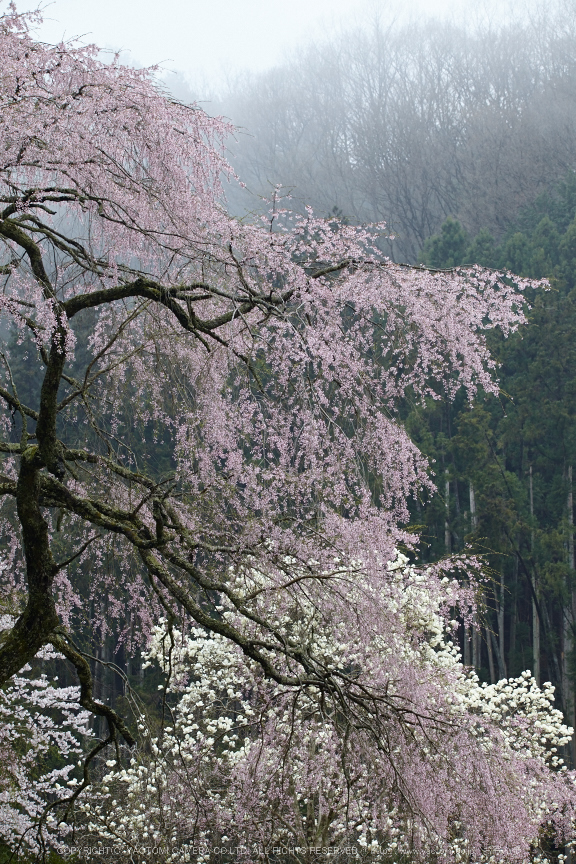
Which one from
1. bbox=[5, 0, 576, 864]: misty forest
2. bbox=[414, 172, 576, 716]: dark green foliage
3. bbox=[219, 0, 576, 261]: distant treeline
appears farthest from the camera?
bbox=[219, 0, 576, 261]: distant treeline

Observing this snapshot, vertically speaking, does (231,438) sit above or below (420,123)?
below

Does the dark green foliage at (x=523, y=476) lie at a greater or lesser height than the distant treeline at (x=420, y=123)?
lesser

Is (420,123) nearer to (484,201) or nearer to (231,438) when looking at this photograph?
(484,201)

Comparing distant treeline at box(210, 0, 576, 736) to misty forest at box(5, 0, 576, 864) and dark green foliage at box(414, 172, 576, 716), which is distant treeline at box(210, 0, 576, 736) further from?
misty forest at box(5, 0, 576, 864)

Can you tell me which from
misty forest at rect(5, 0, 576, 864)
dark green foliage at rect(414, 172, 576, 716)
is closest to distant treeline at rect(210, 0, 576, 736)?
dark green foliage at rect(414, 172, 576, 716)

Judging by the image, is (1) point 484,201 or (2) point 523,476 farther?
(1) point 484,201

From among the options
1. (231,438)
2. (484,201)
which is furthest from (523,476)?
A: (231,438)

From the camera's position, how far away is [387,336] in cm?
334

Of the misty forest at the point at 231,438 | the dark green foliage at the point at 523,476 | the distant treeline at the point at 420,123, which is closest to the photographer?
the misty forest at the point at 231,438

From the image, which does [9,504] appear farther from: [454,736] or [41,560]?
[454,736]

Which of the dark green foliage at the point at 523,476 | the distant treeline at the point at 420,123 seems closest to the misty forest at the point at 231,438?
the dark green foliage at the point at 523,476

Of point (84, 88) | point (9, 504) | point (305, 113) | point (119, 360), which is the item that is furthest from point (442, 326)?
point (305, 113)

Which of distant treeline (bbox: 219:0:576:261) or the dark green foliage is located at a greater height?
distant treeline (bbox: 219:0:576:261)

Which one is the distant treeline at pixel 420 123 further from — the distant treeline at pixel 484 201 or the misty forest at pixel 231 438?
the misty forest at pixel 231 438
